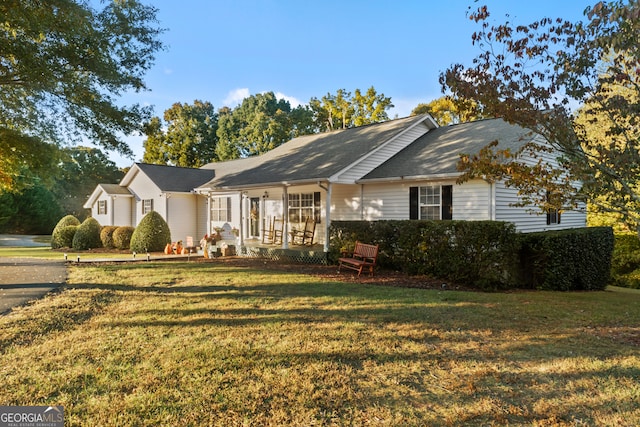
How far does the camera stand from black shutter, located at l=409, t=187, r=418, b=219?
1369cm

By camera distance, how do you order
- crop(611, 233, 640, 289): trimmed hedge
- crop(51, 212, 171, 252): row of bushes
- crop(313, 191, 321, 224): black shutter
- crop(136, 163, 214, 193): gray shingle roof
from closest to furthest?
crop(611, 233, 640, 289): trimmed hedge
crop(313, 191, 321, 224): black shutter
crop(51, 212, 171, 252): row of bushes
crop(136, 163, 214, 193): gray shingle roof

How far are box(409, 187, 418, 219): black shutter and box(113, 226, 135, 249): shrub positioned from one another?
15122mm

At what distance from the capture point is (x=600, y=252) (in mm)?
12188

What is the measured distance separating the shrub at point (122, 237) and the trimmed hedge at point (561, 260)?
61.3 feet

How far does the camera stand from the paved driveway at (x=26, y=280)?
8023 mm

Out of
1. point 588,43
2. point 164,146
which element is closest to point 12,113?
point 588,43

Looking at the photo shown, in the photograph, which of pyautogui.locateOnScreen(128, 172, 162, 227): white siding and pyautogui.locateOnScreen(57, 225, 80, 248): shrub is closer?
pyautogui.locateOnScreen(128, 172, 162, 227): white siding

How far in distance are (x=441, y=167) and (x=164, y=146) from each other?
33.9 metres

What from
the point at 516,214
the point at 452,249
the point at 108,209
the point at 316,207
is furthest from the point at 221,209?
the point at 516,214

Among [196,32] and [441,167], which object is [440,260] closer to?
[441,167]

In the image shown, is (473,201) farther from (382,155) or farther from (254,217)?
(254,217)

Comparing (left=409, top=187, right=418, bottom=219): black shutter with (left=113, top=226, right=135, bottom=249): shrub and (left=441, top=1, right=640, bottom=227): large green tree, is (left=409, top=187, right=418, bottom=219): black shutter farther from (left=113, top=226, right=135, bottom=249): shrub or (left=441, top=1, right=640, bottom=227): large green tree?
(left=113, top=226, right=135, bottom=249): shrub

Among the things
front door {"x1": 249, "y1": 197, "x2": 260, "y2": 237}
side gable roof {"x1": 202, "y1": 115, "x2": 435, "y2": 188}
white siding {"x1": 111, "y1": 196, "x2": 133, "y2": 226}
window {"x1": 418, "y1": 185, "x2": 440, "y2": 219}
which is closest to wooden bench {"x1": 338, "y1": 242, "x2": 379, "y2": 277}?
window {"x1": 418, "y1": 185, "x2": 440, "y2": 219}

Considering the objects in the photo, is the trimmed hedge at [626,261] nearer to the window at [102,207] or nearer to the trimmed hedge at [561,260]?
the trimmed hedge at [561,260]
